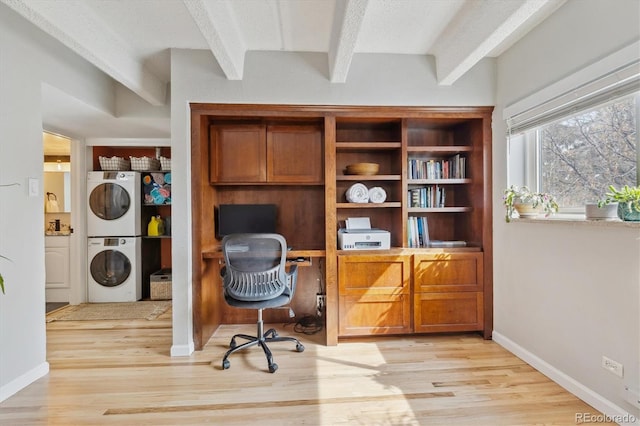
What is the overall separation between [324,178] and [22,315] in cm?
239

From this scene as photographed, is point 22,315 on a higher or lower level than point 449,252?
lower

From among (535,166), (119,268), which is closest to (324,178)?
(535,166)

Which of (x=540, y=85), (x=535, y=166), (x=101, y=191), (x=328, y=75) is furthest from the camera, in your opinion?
(x=101, y=191)

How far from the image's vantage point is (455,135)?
3111 mm

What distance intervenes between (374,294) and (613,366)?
152 centimetres

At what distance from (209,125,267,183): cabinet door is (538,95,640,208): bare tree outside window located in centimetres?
233

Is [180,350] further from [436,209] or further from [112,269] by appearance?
[436,209]

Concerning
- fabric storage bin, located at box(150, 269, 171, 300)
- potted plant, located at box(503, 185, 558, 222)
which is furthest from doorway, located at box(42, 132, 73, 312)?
potted plant, located at box(503, 185, 558, 222)

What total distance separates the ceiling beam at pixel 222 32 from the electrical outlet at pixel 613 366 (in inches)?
118

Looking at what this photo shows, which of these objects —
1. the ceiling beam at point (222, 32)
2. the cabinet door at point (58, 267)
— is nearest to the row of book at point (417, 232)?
the ceiling beam at point (222, 32)

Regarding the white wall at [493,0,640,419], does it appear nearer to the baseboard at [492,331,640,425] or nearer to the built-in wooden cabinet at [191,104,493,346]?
the baseboard at [492,331,640,425]

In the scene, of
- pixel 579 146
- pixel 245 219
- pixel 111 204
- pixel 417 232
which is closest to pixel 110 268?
pixel 111 204

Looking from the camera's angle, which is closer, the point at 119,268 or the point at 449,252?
the point at 449,252

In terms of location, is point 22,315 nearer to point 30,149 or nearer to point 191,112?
point 30,149
